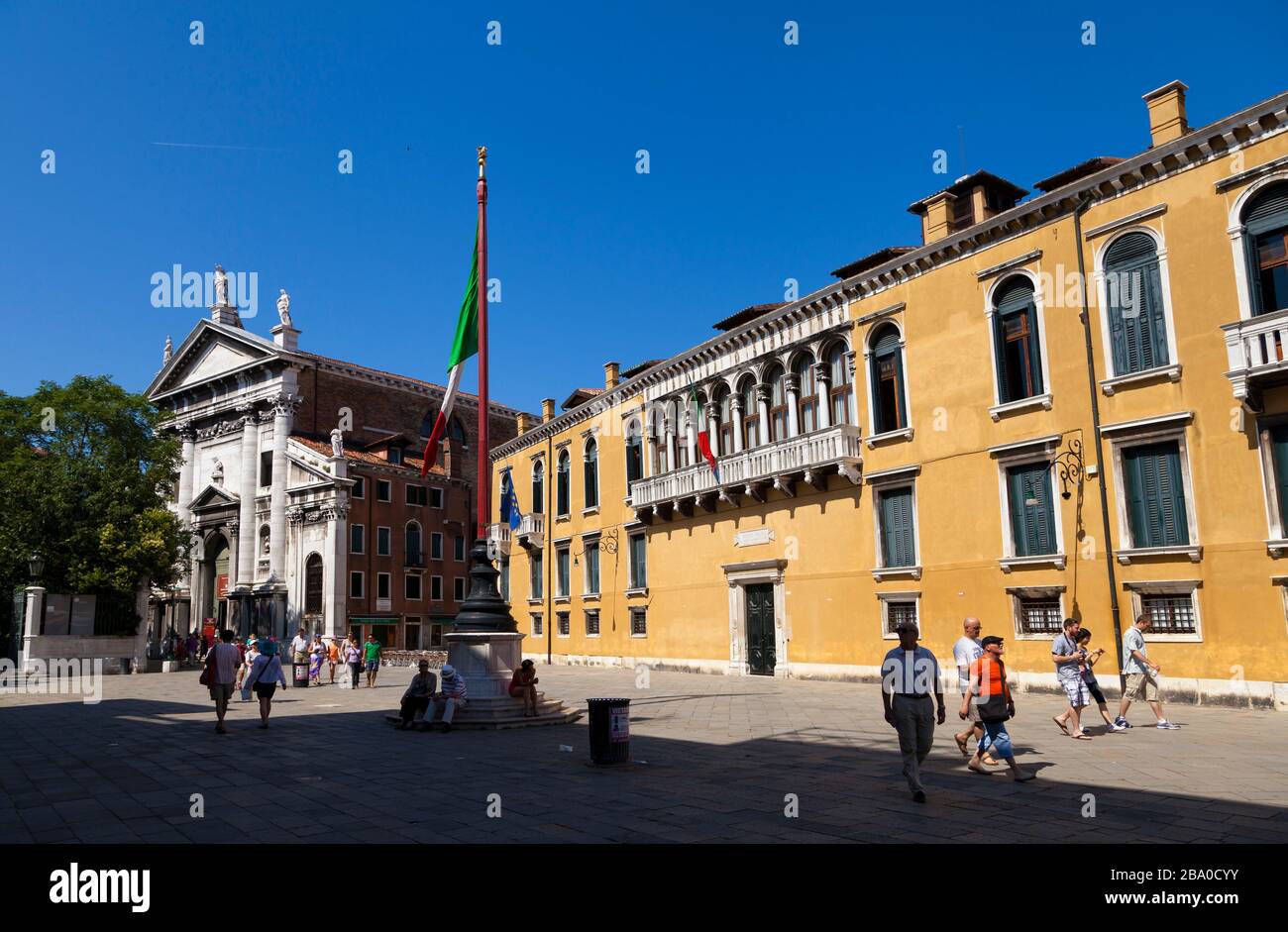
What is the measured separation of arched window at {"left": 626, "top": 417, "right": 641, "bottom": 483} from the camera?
2992cm

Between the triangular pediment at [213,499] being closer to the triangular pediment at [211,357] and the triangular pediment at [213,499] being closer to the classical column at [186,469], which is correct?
the classical column at [186,469]

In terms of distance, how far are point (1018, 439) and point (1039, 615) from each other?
11.8 ft

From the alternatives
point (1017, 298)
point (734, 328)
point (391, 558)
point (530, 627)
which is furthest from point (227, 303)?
point (1017, 298)

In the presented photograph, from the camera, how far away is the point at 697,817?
25.2 ft

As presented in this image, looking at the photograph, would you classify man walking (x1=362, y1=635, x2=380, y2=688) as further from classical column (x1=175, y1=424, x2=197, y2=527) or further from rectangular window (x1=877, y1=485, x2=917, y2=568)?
classical column (x1=175, y1=424, x2=197, y2=527)

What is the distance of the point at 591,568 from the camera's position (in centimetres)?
3356

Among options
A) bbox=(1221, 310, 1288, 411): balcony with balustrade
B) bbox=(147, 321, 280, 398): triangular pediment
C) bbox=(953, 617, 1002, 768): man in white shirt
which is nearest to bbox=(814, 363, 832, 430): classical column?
bbox=(1221, 310, 1288, 411): balcony with balustrade

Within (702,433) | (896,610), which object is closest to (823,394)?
(702,433)

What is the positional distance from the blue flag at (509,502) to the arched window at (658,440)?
30.3 feet

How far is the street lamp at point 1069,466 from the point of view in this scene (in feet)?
57.9

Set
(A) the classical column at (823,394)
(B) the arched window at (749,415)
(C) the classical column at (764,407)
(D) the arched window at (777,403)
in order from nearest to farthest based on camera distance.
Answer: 1. (A) the classical column at (823,394)
2. (D) the arched window at (777,403)
3. (C) the classical column at (764,407)
4. (B) the arched window at (749,415)

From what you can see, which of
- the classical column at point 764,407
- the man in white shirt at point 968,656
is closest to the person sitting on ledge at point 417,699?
the man in white shirt at point 968,656
